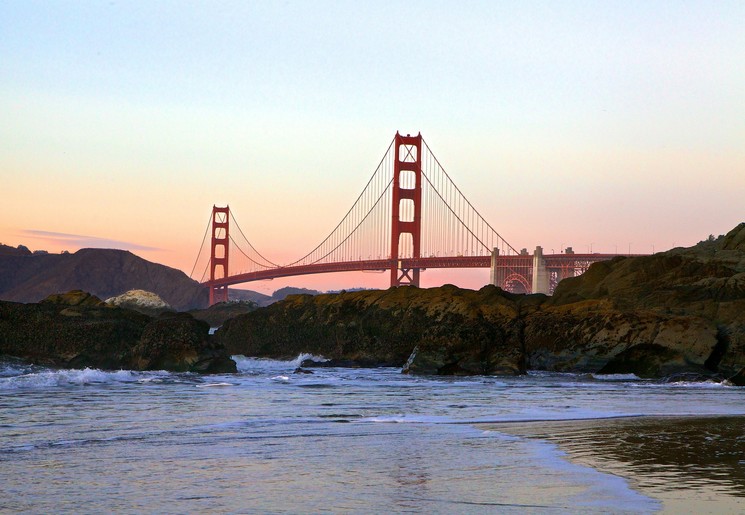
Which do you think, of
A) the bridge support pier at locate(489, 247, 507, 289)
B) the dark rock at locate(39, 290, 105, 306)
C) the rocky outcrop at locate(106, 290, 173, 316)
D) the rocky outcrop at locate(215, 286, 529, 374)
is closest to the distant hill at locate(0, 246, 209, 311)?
the rocky outcrop at locate(106, 290, 173, 316)

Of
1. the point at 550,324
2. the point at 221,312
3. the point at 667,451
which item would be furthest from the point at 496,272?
the point at 667,451

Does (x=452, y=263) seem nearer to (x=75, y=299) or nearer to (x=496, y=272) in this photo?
(x=496, y=272)

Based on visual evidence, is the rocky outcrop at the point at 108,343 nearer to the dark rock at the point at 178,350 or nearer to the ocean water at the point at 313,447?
the dark rock at the point at 178,350

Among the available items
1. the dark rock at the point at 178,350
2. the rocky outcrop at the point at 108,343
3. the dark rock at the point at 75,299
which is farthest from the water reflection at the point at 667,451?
the dark rock at the point at 75,299

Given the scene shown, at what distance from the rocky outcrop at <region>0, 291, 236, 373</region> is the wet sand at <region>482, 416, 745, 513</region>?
42.5 ft

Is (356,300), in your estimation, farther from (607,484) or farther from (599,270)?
(607,484)

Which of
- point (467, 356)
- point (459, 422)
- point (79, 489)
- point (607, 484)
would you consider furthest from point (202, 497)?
point (467, 356)

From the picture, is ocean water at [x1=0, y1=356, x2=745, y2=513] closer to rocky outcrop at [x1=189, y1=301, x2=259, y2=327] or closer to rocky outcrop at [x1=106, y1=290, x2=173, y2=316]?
rocky outcrop at [x1=189, y1=301, x2=259, y2=327]

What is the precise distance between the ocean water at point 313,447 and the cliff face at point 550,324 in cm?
409

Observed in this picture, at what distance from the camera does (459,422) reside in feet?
44.3

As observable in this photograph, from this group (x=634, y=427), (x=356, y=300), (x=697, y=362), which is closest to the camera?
(x=634, y=427)

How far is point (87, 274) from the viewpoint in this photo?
6245 inches

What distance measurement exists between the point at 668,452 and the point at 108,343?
56.9 feet

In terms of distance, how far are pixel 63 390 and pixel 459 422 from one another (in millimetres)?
8616
